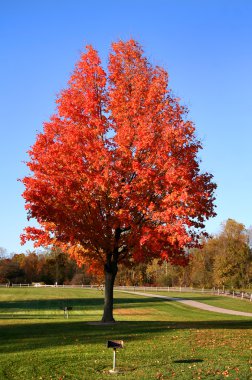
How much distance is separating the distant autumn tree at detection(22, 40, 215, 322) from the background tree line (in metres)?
39.2

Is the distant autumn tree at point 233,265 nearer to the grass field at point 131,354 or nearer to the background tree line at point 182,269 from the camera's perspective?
the background tree line at point 182,269

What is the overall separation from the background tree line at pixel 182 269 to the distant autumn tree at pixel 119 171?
39.2 meters

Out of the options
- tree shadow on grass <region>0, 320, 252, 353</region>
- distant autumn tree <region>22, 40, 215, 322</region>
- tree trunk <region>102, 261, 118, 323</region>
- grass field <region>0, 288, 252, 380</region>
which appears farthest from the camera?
tree trunk <region>102, 261, 118, 323</region>

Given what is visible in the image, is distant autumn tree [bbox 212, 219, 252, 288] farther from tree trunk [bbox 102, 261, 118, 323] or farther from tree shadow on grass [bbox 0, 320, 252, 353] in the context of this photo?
tree shadow on grass [bbox 0, 320, 252, 353]

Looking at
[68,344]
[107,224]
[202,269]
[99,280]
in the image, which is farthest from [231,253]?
[68,344]

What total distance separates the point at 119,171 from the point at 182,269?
8172 centimetres

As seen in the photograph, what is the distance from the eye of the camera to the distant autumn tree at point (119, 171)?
72.3ft

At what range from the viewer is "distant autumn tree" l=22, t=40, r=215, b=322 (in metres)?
22.0

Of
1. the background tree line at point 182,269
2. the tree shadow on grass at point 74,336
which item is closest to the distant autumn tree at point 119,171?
the tree shadow on grass at point 74,336

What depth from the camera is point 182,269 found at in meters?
102

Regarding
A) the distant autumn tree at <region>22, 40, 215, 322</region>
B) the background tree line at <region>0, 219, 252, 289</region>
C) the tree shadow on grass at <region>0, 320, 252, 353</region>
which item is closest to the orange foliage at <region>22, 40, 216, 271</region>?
the distant autumn tree at <region>22, 40, 215, 322</region>

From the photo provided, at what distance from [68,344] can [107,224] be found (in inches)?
274

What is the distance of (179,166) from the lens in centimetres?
2205

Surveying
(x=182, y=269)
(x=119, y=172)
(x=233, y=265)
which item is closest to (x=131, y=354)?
(x=119, y=172)
